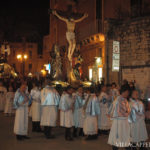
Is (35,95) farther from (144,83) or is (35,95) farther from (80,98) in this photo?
(144,83)

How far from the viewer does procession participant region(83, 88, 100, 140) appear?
27.7ft

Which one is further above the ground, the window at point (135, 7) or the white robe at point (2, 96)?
the window at point (135, 7)

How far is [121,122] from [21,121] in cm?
357

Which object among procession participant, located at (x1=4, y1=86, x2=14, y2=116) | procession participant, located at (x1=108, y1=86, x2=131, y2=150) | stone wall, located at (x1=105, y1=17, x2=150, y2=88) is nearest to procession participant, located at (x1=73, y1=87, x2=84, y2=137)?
procession participant, located at (x1=108, y1=86, x2=131, y2=150)

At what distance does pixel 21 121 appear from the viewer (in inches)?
332

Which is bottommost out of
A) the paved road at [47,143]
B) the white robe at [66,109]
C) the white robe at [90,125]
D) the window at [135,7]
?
the paved road at [47,143]

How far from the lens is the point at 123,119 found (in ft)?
20.6

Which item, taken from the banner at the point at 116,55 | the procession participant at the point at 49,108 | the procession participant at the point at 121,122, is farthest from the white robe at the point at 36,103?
the banner at the point at 116,55

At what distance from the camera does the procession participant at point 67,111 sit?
27.7 ft

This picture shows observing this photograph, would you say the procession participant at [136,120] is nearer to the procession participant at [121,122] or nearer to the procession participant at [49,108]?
the procession participant at [121,122]

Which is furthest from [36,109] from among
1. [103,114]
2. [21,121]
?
[103,114]

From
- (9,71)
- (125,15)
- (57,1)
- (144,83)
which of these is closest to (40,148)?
(144,83)

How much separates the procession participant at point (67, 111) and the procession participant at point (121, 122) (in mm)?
2329

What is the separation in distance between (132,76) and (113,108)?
11.5m
